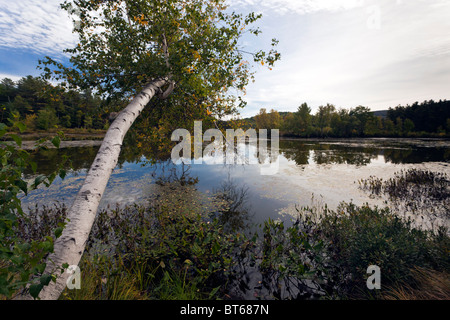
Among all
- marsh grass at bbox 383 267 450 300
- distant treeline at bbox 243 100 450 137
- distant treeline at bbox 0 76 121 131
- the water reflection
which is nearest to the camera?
marsh grass at bbox 383 267 450 300

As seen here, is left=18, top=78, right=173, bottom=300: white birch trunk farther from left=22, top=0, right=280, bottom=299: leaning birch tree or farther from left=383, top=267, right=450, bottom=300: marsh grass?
left=383, top=267, right=450, bottom=300: marsh grass

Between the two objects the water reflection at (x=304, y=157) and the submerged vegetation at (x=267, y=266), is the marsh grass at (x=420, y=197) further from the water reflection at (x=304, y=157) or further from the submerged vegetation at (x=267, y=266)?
the water reflection at (x=304, y=157)

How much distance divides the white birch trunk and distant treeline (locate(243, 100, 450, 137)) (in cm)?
5702

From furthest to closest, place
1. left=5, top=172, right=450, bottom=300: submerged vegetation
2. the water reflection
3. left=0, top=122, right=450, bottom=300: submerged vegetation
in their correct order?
the water reflection → left=5, top=172, right=450, bottom=300: submerged vegetation → left=0, top=122, right=450, bottom=300: submerged vegetation

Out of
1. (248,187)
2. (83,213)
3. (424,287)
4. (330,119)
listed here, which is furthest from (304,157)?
(330,119)

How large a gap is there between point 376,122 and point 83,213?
91761 millimetres

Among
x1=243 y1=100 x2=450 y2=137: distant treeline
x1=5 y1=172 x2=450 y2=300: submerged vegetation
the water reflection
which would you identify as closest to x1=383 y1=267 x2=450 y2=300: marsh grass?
x1=5 y1=172 x2=450 y2=300: submerged vegetation

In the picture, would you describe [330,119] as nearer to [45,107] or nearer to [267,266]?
[267,266]

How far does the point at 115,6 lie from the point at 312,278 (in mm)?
8684

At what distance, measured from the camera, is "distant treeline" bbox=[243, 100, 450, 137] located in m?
62.7

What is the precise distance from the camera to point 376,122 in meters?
69.5

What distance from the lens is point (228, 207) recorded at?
25.5 feet

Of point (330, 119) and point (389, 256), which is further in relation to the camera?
point (330, 119)

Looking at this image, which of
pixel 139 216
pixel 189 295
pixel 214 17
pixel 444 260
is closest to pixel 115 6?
pixel 214 17
